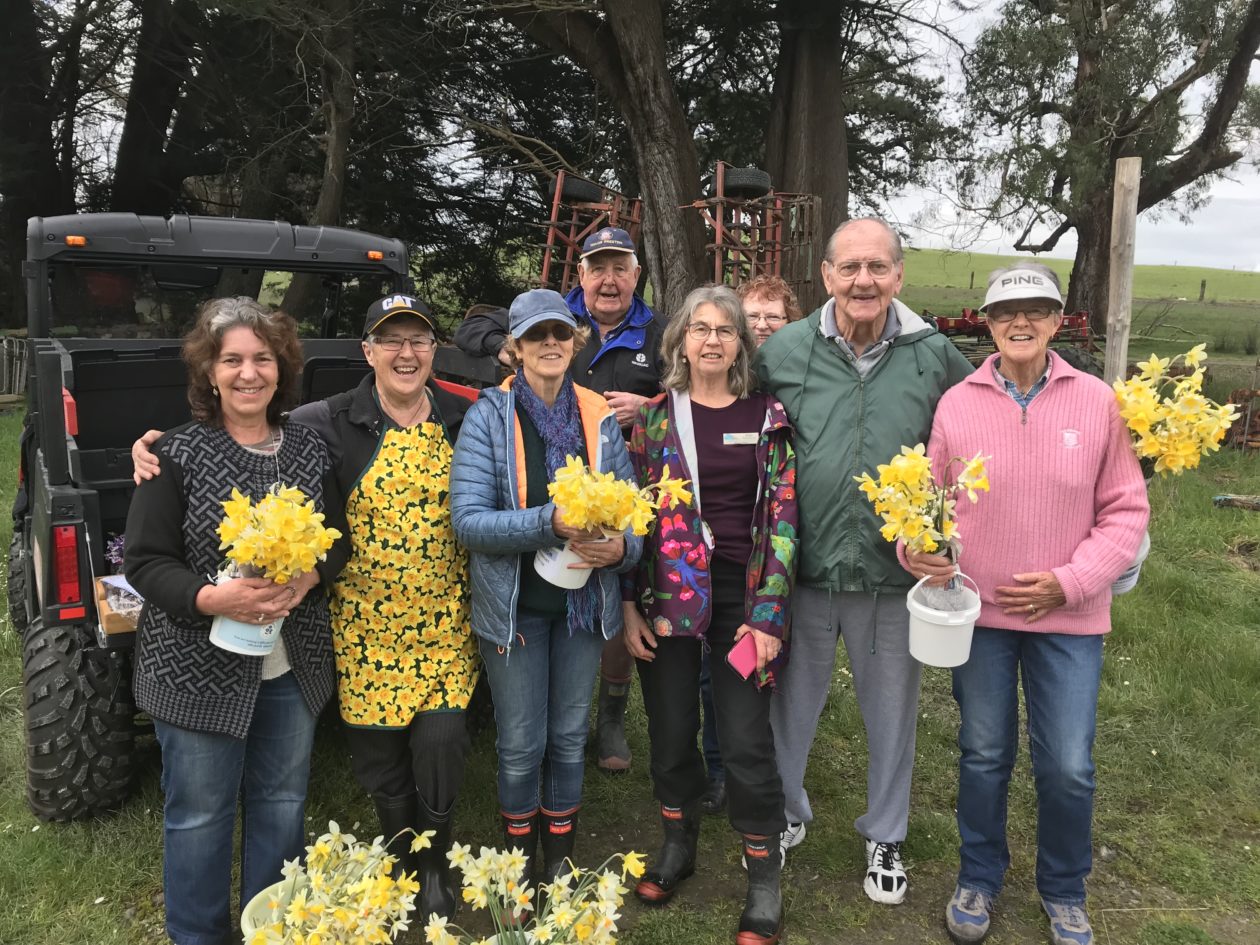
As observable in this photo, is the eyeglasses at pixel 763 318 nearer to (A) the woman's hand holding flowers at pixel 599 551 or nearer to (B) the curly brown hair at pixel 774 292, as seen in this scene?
(B) the curly brown hair at pixel 774 292

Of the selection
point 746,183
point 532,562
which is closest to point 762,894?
point 532,562

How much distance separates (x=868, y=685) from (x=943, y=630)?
55 cm

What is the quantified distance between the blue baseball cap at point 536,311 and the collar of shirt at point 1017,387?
4.42ft

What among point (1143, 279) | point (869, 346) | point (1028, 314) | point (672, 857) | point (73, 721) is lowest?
point (672, 857)

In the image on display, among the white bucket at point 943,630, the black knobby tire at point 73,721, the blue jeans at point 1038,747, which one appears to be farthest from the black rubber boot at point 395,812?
the blue jeans at point 1038,747

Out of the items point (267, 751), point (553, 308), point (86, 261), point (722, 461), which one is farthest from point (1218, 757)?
point (86, 261)

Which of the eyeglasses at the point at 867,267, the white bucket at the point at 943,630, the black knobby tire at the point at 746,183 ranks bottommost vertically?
the white bucket at the point at 943,630

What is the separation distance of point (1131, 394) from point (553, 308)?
1.70 m

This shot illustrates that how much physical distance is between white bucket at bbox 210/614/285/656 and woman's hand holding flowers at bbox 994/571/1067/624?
6.89 ft

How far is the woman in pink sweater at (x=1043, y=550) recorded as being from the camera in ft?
8.77

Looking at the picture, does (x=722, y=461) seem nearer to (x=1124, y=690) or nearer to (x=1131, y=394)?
(x=1131, y=394)

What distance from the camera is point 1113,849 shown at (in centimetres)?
350

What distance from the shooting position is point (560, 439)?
280 centimetres

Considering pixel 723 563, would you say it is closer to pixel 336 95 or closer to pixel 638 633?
pixel 638 633
